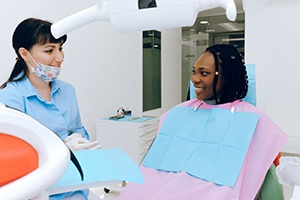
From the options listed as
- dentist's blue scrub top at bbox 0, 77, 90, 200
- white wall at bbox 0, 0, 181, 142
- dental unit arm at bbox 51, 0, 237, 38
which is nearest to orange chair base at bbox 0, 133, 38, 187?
dental unit arm at bbox 51, 0, 237, 38

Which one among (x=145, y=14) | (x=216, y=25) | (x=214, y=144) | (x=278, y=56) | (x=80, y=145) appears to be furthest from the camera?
(x=216, y=25)

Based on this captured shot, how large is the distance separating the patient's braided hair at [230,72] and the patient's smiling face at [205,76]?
2cm

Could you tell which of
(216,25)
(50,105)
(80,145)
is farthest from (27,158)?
(216,25)

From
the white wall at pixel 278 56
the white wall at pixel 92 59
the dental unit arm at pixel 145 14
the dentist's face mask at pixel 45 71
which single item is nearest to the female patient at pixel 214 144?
the dentist's face mask at pixel 45 71

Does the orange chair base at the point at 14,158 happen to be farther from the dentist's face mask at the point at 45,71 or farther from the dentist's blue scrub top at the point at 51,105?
the dentist's face mask at the point at 45,71

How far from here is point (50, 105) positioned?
112cm

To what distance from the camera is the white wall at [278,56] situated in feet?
8.96

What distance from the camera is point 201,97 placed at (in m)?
1.58

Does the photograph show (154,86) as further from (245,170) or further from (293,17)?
(245,170)

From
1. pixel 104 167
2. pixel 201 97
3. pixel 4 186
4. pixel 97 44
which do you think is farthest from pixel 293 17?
pixel 4 186

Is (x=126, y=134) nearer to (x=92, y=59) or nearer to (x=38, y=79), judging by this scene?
(x=92, y=59)

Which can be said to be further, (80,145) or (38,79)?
(38,79)

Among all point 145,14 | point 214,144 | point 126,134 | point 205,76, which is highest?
point 145,14

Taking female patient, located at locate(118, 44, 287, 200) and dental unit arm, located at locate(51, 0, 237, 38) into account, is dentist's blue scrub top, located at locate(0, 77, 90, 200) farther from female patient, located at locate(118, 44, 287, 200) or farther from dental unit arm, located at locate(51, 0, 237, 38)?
dental unit arm, located at locate(51, 0, 237, 38)
